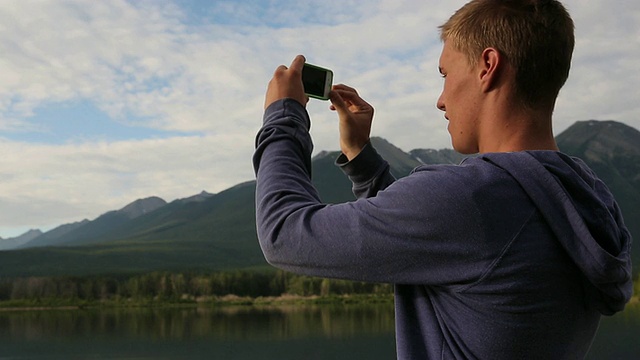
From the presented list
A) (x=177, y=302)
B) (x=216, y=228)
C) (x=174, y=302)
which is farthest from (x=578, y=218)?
(x=216, y=228)

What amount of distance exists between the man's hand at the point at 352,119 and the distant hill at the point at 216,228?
113 metres

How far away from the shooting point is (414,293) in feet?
4.00

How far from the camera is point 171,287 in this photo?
91.9m

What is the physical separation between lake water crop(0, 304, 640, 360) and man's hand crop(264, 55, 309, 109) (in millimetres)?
40664

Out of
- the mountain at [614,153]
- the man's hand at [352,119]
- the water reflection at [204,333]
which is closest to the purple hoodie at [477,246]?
the man's hand at [352,119]

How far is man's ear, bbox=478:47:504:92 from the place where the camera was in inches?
46.9

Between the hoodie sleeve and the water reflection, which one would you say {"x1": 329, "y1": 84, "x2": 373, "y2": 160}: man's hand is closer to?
the hoodie sleeve

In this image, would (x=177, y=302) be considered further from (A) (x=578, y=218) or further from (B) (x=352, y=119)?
(A) (x=578, y=218)

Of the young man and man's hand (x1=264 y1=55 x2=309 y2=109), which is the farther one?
man's hand (x1=264 y1=55 x2=309 y2=109)

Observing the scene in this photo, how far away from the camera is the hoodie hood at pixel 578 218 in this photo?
→ 111 centimetres

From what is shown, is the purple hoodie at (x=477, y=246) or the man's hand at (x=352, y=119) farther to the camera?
the man's hand at (x=352, y=119)

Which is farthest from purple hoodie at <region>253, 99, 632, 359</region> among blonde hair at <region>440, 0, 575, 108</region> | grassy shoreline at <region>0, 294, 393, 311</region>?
grassy shoreline at <region>0, 294, 393, 311</region>

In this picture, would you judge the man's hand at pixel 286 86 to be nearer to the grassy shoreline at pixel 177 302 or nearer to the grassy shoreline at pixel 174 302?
the grassy shoreline at pixel 177 302

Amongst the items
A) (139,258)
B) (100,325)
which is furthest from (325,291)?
(139,258)
